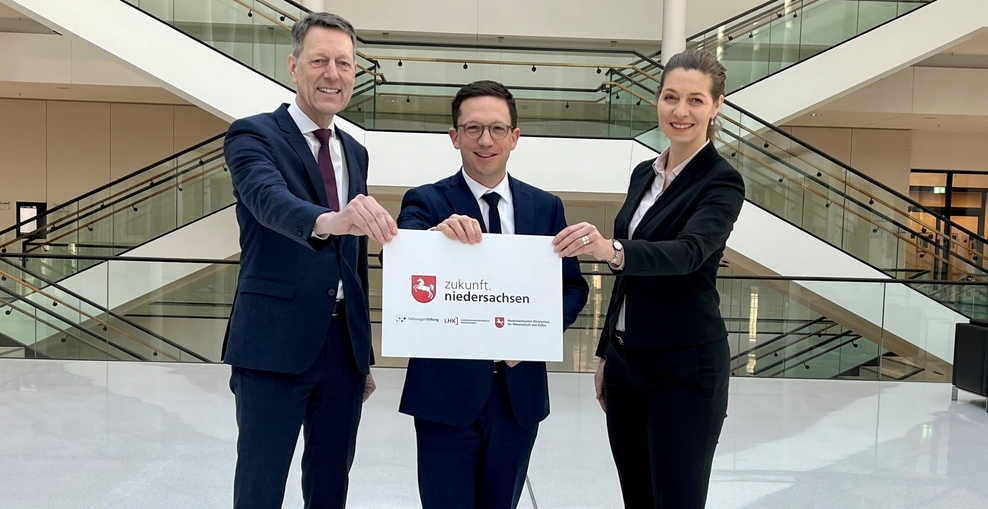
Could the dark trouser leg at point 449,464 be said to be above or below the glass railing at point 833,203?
below

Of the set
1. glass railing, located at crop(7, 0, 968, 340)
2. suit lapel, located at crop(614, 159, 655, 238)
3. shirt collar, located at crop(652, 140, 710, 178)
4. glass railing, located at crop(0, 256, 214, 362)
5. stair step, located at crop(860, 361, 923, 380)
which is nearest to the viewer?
shirt collar, located at crop(652, 140, 710, 178)

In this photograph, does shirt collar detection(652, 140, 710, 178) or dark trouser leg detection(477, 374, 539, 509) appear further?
shirt collar detection(652, 140, 710, 178)

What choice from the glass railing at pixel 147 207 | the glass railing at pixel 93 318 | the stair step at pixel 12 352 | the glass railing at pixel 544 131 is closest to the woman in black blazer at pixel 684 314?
the glass railing at pixel 93 318

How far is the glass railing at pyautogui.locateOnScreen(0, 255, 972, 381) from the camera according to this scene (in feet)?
24.1

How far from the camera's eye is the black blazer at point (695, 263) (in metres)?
2.22

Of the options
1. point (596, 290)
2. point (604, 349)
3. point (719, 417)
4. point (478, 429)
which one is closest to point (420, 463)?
point (478, 429)

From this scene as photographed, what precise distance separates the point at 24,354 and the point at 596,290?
218 inches

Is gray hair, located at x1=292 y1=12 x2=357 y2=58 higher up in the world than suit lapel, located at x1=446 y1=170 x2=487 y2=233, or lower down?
higher up

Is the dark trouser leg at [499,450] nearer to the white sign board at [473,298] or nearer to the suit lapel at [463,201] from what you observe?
the white sign board at [473,298]

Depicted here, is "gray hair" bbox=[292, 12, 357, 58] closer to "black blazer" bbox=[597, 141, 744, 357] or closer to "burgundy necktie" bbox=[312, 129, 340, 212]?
"burgundy necktie" bbox=[312, 129, 340, 212]

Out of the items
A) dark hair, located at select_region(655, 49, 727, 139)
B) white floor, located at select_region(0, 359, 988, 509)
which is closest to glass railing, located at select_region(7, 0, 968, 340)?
white floor, located at select_region(0, 359, 988, 509)

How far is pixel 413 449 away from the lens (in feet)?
15.0

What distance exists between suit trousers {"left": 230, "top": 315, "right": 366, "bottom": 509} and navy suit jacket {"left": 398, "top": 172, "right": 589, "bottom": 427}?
27cm

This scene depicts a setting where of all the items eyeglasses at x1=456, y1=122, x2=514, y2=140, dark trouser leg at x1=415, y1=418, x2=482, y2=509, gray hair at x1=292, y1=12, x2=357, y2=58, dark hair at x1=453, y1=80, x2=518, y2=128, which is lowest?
dark trouser leg at x1=415, y1=418, x2=482, y2=509
